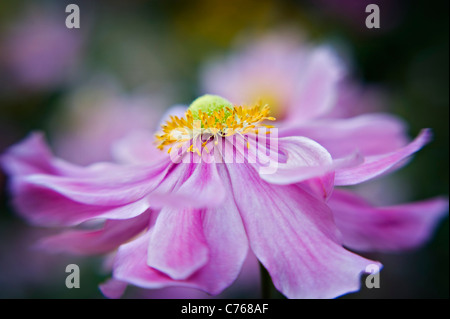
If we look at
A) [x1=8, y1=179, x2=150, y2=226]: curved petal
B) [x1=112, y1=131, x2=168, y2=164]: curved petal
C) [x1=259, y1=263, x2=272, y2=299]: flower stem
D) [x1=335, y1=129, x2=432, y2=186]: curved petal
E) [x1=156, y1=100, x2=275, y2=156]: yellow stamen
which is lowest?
[x1=259, y1=263, x2=272, y2=299]: flower stem

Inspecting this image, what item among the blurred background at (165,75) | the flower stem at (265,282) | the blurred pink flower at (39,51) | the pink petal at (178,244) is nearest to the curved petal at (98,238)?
the pink petal at (178,244)

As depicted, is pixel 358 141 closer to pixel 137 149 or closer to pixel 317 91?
pixel 317 91

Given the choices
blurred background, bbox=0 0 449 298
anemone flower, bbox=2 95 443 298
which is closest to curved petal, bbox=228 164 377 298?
anemone flower, bbox=2 95 443 298

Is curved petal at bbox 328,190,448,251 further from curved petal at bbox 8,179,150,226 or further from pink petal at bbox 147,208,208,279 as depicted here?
curved petal at bbox 8,179,150,226

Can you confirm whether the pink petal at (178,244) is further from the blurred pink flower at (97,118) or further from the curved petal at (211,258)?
the blurred pink flower at (97,118)

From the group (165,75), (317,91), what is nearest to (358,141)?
(317,91)
